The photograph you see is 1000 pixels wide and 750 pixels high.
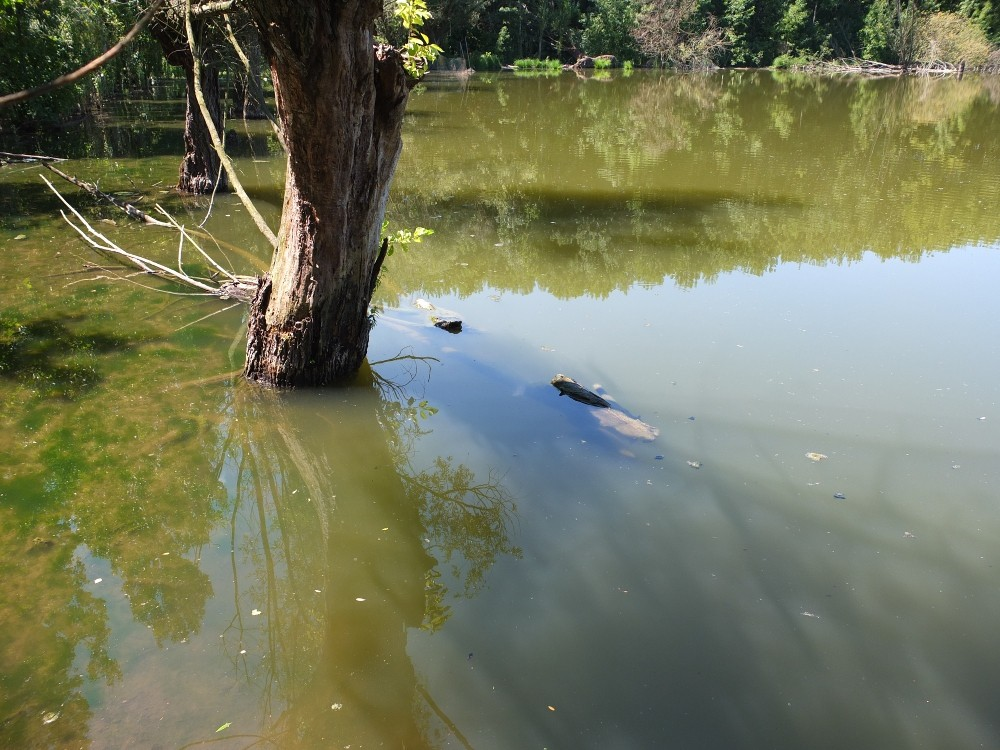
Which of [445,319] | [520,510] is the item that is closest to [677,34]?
[445,319]

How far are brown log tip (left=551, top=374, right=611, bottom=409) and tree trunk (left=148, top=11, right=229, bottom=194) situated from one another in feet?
17.7

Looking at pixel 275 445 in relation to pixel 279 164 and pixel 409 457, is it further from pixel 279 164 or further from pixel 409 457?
pixel 279 164

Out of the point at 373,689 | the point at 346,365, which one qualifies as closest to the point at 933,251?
the point at 346,365

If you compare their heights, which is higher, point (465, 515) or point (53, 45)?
point (53, 45)

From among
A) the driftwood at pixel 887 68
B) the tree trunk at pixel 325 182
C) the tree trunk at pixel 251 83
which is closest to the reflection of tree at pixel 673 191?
the tree trunk at pixel 325 182

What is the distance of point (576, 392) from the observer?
465 centimetres

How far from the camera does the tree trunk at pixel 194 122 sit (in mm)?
8398

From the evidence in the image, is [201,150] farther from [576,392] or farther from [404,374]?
[576,392]

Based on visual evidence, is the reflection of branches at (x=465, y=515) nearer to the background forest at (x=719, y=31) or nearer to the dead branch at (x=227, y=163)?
the dead branch at (x=227, y=163)

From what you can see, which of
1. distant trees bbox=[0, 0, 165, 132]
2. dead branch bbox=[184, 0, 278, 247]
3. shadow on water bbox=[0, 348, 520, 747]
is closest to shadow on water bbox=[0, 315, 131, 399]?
shadow on water bbox=[0, 348, 520, 747]

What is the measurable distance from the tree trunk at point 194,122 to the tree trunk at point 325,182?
4412mm

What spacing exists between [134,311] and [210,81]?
4.50 m

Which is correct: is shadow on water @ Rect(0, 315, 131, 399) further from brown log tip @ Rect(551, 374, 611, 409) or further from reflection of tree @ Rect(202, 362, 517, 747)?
Answer: brown log tip @ Rect(551, 374, 611, 409)

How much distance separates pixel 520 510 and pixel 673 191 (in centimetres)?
817
